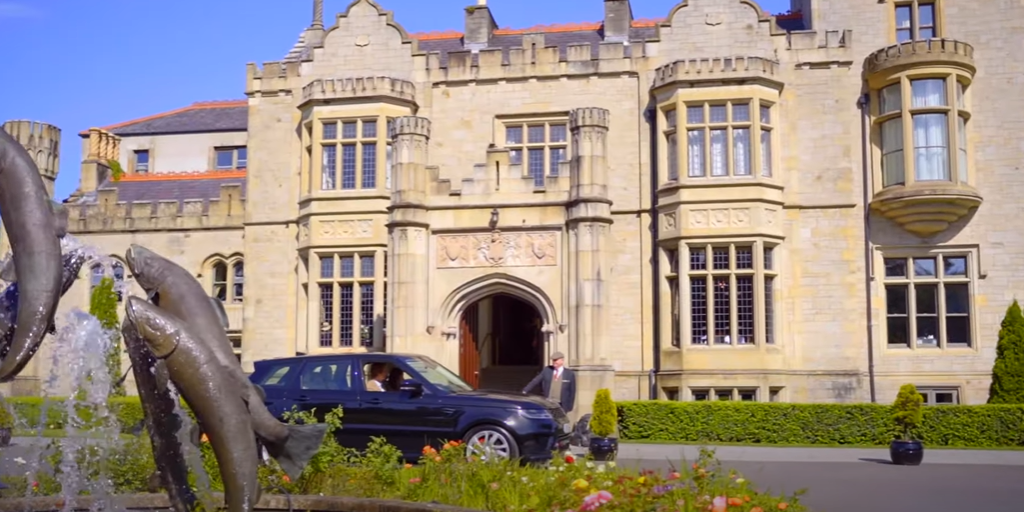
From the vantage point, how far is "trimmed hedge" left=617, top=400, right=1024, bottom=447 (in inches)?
786

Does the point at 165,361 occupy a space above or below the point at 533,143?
below

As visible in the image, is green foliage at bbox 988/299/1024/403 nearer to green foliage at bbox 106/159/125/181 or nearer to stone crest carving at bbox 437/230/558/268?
stone crest carving at bbox 437/230/558/268

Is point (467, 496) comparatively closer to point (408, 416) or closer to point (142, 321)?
point (142, 321)

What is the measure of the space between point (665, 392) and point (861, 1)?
10.6 m

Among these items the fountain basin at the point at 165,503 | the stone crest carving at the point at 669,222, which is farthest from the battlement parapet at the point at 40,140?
the fountain basin at the point at 165,503

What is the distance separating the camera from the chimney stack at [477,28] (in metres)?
27.6

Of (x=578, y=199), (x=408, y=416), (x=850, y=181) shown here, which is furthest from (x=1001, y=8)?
(x=408, y=416)

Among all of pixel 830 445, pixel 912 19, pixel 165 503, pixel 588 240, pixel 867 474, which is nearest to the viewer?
pixel 165 503

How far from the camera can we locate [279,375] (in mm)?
14758

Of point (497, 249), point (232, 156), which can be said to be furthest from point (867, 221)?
point (232, 156)

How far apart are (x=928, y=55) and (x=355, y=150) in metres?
13.7

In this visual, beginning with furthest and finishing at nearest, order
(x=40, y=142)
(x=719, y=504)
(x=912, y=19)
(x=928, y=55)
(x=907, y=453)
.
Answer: (x=40, y=142) → (x=912, y=19) → (x=928, y=55) → (x=907, y=453) → (x=719, y=504)

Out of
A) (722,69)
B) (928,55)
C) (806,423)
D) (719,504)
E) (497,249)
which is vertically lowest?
(806,423)

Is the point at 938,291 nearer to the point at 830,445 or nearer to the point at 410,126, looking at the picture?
the point at 830,445
